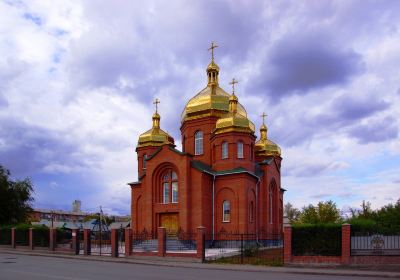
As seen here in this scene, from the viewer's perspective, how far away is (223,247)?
3062 cm

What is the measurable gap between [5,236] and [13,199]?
846 centimetres

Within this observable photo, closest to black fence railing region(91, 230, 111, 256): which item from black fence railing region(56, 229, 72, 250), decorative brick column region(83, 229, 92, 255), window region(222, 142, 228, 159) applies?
black fence railing region(56, 229, 72, 250)

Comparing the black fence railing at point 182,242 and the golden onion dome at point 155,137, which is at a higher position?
the golden onion dome at point 155,137

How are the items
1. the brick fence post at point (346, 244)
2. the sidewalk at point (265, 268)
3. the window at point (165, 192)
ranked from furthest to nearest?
the window at point (165, 192)
the brick fence post at point (346, 244)
the sidewalk at point (265, 268)

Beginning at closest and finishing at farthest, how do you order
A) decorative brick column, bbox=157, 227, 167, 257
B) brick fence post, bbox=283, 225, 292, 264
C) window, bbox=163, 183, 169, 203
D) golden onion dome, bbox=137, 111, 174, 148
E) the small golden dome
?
brick fence post, bbox=283, 225, 292, 264 → decorative brick column, bbox=157, 227, 167, 257 → window, bbox=163, 183, 169, 203 → the small golden dome → golden onion dome, bbox=137, 111, 174, 148

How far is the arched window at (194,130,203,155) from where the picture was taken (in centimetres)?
3678

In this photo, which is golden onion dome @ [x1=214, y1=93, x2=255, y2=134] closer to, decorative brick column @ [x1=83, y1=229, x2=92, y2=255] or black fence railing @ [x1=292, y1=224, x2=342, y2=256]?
decorative brick column @ [x1=83, y1=229, x2=92, y2=255]

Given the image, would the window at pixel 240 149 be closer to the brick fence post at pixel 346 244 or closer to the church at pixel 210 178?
the church at pixel 210 178

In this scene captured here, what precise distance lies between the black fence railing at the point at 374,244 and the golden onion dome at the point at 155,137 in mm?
22145

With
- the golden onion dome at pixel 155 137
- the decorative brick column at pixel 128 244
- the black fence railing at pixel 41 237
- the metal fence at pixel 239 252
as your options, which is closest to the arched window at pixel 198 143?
the golden onion dome at pixel 155 137

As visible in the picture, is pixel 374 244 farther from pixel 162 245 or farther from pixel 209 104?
pixel 209 104

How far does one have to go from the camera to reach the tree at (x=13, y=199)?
43.3 metres

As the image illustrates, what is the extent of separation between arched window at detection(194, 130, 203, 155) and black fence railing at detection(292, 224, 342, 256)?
16.3 meters

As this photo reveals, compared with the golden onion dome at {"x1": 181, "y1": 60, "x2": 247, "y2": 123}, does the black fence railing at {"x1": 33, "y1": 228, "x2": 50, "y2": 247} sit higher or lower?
lower
